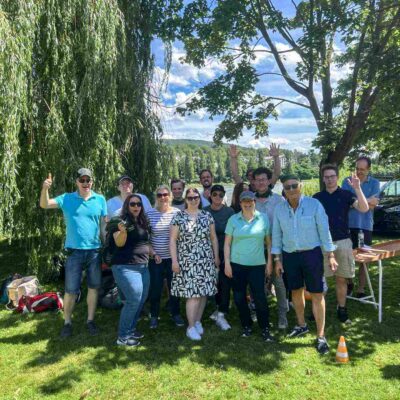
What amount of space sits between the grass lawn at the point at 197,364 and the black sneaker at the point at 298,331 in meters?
0.09

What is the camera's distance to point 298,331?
441cm

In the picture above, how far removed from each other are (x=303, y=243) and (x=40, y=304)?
4071mm

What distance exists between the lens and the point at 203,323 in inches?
195

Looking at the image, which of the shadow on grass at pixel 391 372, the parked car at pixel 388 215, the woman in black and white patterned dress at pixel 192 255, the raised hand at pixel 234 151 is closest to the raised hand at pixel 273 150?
the raised hand at pixel 234 151

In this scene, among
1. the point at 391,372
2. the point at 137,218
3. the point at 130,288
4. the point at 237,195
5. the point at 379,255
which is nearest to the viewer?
the point at 391,372

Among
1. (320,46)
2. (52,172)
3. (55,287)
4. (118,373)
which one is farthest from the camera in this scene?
(320,46)

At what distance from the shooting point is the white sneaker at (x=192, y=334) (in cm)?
439

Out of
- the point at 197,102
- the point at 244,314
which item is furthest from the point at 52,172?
the point at 197,102

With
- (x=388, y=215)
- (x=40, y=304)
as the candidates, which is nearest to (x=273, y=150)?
(x=40, y=304)

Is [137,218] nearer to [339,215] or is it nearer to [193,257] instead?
[193,257]

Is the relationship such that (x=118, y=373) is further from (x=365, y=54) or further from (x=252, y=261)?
(x=365, y=54)

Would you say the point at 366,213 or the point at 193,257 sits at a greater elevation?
the point at 366,213

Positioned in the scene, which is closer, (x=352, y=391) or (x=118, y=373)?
(x=352, y=391)

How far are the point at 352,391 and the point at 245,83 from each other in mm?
7045
